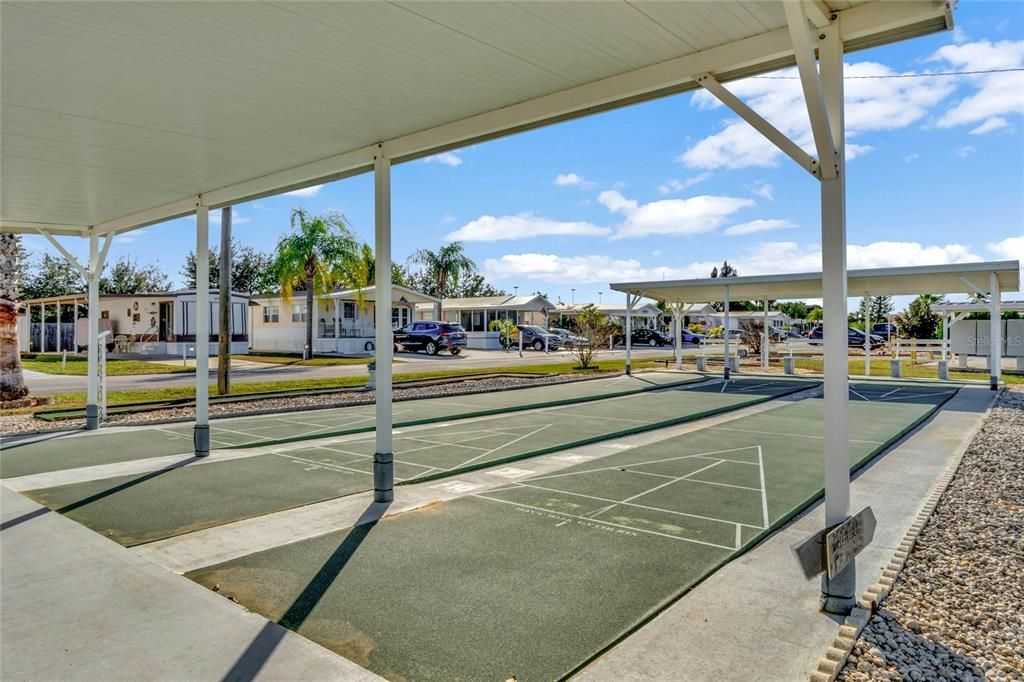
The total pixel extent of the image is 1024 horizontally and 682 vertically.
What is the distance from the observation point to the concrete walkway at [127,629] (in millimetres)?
3047

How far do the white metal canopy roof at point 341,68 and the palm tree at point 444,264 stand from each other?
52992 millimetres

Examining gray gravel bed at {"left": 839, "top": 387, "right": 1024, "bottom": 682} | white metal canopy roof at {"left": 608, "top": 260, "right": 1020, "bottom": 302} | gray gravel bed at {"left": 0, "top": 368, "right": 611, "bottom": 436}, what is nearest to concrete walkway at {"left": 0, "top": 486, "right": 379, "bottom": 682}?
gray gravel bed at {"left": 839, "top": 387, "right": 1024, "bottom": 682}

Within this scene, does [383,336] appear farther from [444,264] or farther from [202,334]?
[444,264]

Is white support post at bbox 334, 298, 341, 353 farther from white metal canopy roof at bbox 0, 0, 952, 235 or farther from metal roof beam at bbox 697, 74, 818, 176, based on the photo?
metal roof beam at bbox 697, 74, 818, 176

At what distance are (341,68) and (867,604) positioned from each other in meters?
4.75

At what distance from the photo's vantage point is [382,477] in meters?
6.07

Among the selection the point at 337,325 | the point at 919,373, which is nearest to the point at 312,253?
the point at 337,325

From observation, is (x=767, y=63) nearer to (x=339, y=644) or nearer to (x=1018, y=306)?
(x=339, y=644)

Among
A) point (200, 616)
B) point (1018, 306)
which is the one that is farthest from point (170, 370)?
point (1018, 306)

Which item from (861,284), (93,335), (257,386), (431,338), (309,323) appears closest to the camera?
(93,335)

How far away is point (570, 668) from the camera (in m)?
3.08

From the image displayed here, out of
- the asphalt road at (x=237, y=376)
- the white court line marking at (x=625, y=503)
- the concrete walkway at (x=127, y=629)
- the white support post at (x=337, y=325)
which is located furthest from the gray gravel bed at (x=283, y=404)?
the white support post at (x=337, y=325)

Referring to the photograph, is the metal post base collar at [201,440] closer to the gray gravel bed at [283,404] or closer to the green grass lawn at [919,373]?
the gray gravel bed at [283,404]

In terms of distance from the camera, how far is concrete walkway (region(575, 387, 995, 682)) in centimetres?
308
